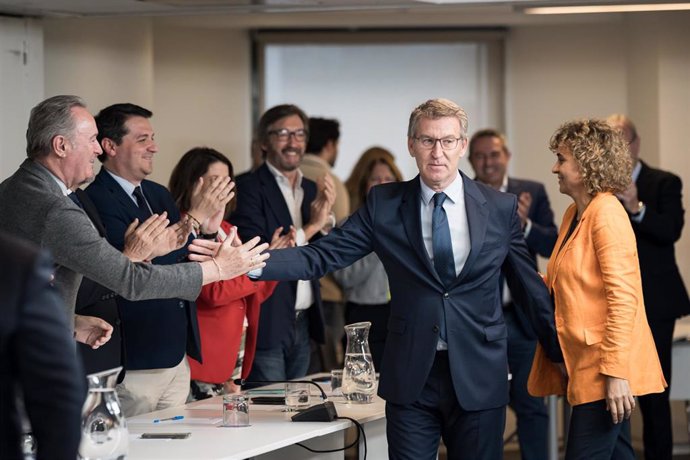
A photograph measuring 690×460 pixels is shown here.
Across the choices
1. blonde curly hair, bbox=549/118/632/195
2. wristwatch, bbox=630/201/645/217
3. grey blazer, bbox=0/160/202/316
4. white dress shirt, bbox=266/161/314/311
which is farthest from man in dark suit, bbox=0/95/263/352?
wristwatch, bbox=630/201/645/217

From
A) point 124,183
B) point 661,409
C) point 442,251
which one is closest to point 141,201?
point 124,183

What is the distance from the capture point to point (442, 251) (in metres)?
3.73

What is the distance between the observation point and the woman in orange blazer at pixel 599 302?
3863 millimetres

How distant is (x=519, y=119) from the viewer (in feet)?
28.4

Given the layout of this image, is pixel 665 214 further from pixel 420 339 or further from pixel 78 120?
pixel 78 120

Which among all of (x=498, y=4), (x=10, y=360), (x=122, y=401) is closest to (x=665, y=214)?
(x=498, y=4)

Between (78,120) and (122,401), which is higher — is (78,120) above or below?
above

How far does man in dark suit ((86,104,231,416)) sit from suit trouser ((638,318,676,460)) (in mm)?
2332

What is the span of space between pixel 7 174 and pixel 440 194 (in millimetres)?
2537

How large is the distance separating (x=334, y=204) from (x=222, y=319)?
6.49ft

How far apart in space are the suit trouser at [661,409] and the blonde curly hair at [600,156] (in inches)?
72.0

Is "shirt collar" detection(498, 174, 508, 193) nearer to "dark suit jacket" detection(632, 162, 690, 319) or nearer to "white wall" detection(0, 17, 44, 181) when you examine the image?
"dark suit jacket" detection(632, 162, 690, 319)

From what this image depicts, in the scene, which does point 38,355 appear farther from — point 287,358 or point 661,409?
point 661,409

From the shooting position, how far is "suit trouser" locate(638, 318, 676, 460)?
576 cm
